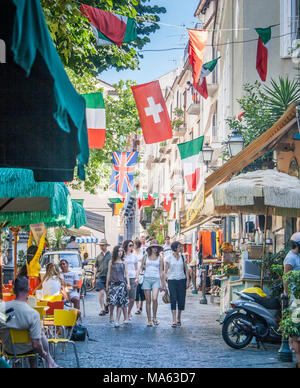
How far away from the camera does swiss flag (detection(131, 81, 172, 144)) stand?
13758 millimetres

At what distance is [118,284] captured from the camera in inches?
555

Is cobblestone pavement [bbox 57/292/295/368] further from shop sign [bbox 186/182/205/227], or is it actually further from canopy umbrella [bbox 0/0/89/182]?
canopy umbrella [bbox 0/0/89/182]

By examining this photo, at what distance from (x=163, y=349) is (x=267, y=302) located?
6.56 ft

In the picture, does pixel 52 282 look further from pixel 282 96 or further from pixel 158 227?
pixel 158 227

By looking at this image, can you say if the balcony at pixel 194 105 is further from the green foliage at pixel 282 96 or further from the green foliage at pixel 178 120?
the green foliage at pixel 282 96

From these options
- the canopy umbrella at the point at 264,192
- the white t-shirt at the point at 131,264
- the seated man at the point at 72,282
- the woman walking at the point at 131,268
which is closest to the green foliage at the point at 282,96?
the canopy umbrella at the point at 264,192

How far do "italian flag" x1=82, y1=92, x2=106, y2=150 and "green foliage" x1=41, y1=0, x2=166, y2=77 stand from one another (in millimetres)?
803

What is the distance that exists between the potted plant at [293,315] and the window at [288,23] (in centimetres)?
1050

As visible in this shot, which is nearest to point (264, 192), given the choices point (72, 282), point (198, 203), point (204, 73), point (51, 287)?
point (198, 203)

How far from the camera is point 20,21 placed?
12.6 ft

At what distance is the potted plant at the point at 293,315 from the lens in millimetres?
8373

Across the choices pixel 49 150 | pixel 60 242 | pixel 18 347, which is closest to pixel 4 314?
pixel 18 347
